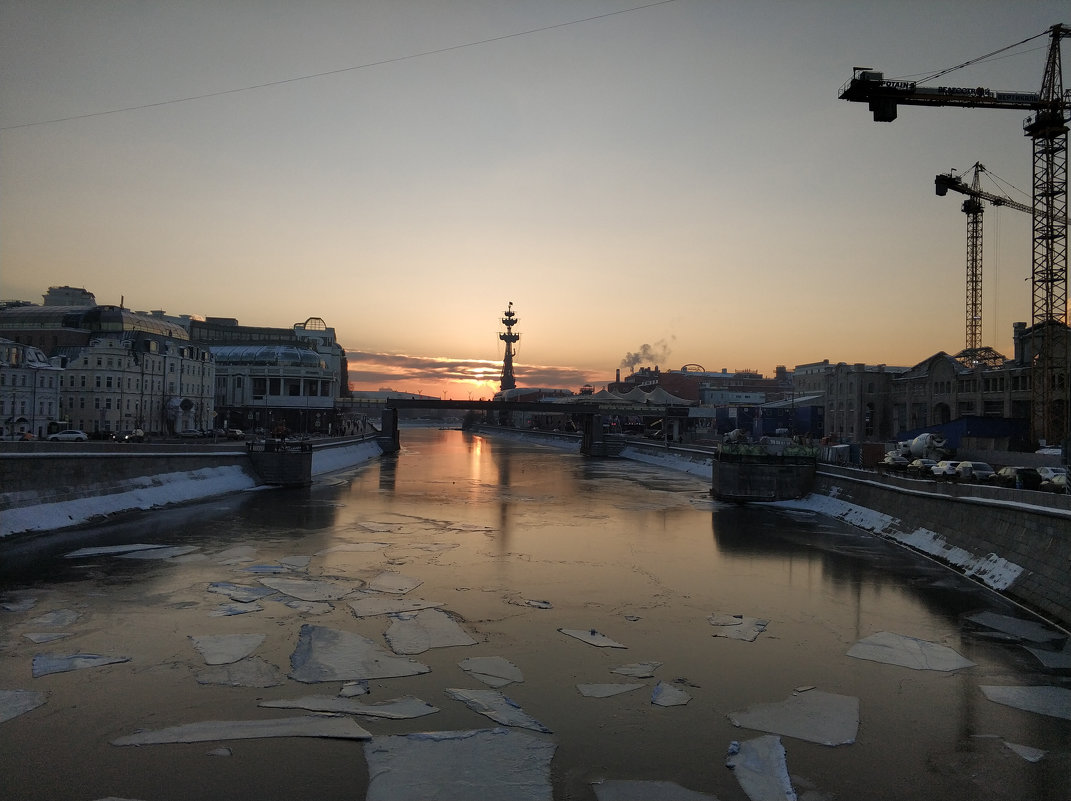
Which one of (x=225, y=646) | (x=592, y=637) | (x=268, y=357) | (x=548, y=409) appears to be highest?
(x=268, y=357)

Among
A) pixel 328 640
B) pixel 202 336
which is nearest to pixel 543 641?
pixel 328 640

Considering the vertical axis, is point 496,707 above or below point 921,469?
below

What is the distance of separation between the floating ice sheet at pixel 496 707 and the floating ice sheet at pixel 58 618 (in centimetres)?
1259

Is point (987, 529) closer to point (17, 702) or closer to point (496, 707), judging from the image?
point (496, 707)

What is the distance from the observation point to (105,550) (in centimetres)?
3139

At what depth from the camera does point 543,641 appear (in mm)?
20406

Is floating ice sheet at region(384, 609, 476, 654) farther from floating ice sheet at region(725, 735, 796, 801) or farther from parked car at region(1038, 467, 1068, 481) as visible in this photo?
parked car at region(1038, 467, 1068, 481)

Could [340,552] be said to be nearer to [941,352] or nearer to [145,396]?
[145,396]

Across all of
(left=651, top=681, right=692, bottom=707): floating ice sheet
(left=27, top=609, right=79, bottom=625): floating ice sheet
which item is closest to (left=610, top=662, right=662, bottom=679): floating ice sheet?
(left=651, top=681, right=692, bottom=707): floating ice sheet

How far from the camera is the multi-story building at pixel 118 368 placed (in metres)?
75.0

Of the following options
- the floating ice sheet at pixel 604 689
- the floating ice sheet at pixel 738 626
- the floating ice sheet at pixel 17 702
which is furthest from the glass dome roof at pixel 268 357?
the floating ice sheet at pixel 604 689

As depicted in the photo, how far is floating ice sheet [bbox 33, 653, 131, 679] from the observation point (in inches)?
671

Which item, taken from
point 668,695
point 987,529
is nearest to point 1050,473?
point 987,529

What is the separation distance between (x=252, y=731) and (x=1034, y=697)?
689 inches
